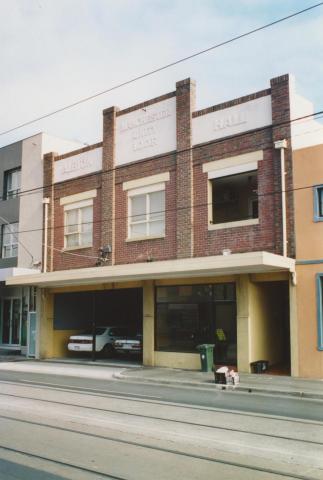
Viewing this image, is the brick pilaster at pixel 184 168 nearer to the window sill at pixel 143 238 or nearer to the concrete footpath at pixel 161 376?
the window sill at pixel 143 238

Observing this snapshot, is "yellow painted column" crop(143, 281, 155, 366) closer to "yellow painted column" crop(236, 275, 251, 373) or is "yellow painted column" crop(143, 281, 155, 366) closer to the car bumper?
the car bumper

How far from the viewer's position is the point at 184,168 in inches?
Result: 795

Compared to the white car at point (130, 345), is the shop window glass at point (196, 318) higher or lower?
higher

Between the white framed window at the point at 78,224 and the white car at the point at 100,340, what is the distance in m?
3.80

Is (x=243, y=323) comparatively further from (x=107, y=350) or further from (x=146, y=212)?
(x=107, y=350)

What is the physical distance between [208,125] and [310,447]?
13.8m

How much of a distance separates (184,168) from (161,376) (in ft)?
24.4

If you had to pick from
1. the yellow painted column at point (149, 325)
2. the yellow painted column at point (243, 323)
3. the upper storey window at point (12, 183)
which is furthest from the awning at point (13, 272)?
the yellow painted column at point (243, 323)

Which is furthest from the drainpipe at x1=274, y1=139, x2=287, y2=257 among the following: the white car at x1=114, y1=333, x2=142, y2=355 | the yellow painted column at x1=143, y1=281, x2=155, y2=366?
the white car at x1=114, y1=333, x2=142, y2=355

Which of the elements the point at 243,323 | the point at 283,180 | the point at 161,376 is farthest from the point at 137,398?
the point at 283,180

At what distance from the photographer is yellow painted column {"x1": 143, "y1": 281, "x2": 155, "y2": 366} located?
20.7 metres

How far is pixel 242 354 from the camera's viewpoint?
59.0 ft

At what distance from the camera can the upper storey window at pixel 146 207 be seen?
21.0 meters

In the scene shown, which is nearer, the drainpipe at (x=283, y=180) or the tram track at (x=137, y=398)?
the tram track at (x=137, y=398)
